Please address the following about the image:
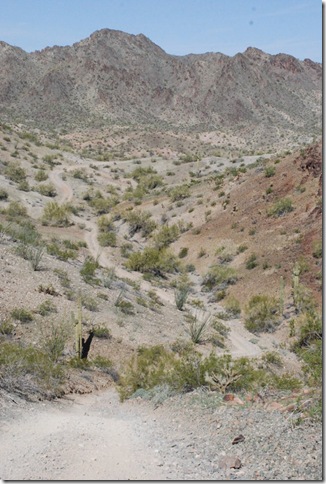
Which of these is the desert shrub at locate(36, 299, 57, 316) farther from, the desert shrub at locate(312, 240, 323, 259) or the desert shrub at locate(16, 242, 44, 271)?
the desert shrub at locate(312, 240, 323, 259)

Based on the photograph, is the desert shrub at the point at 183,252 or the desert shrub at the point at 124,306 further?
the desert shrub at the point at 183,252

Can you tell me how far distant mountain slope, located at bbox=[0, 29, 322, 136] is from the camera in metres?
122

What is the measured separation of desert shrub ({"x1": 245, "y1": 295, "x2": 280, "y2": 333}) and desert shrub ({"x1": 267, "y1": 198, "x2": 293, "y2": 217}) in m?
9.88

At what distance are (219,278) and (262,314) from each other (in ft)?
19.0

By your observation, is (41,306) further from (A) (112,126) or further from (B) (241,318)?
(A) (112,126)

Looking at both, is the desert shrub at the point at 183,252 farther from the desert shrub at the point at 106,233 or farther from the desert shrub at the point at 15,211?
the desert shrub at the point at 15,211

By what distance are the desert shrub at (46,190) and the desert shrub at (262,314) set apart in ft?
98.8

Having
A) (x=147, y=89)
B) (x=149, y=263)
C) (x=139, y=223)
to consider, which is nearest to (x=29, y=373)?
(x=149, y=263)

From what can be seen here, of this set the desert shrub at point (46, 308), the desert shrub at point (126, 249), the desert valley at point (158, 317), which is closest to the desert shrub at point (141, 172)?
the desert valley at point (158, 317)

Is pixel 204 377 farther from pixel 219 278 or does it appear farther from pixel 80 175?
pixel 80 175

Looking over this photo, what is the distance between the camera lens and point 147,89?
136125 millimetres

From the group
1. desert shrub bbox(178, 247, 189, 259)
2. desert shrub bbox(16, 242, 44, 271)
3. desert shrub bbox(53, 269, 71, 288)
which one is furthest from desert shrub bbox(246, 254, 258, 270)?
desert shrub bbox(16, 242, 44, 271)

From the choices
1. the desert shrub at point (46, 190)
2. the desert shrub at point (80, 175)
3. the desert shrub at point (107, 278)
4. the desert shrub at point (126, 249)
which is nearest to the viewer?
the desert shrub at point (107, 278)

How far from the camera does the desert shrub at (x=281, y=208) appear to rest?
3269 centimetres
